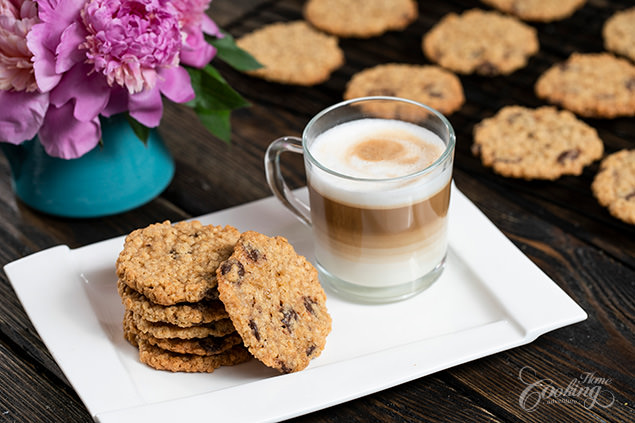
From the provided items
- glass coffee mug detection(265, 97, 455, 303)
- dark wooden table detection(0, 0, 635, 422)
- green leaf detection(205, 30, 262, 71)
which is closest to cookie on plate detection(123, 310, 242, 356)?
dark wooden table detection(0, 0, 635, 422)

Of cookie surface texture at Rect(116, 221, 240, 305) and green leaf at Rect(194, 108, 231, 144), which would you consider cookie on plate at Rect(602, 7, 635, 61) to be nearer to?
green leaf at Rect(194, 108, 231, 144)

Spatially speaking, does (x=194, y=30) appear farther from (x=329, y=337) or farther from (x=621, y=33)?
(x=621, y=33)

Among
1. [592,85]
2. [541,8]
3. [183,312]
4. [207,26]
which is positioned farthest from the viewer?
[541,8]

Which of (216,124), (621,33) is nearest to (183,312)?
(216,124)

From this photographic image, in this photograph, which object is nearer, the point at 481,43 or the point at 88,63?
the point at 88,63

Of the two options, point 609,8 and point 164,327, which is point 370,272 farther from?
point 609,8

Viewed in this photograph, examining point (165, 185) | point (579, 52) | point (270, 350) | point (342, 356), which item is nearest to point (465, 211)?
point (342, 356)

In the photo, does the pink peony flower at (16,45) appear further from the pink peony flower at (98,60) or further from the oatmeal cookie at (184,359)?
the oatmeal cookie at (184,359)
